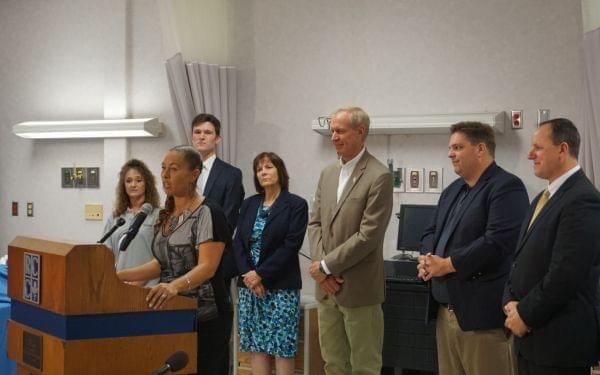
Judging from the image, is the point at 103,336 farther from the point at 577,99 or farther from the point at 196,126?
the point at 577,99

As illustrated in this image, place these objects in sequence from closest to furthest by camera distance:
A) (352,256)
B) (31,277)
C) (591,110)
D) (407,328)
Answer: (31,277)
(352,256)
(591,110)
(407,328)

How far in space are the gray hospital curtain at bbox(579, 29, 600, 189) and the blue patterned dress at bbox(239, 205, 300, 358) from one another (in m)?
1.88

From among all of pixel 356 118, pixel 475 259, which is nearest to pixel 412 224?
pixel 356 118

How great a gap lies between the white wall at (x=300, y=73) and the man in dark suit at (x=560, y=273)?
2076 millimetres

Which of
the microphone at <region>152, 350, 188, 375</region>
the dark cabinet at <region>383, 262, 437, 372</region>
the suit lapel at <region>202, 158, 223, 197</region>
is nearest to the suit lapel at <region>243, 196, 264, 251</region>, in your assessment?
the suit lapel at <region>202, 158, 223, 197</region>

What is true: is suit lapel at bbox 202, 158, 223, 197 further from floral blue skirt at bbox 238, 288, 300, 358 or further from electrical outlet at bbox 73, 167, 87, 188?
electrical outlet at bbox 73, 167, 87, 188

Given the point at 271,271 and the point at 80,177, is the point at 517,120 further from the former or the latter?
the point at 80,177

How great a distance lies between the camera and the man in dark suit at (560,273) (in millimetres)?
2480

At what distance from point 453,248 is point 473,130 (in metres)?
0.54

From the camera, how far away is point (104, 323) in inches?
80.1

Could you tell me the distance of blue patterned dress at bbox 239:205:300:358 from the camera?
165 inches

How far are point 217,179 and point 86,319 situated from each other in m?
2.42

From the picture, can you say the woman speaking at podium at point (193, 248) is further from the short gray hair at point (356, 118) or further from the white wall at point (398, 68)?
the white wall at point (398, 68)

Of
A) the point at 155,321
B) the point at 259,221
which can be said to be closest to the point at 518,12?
the point at 259,221
